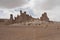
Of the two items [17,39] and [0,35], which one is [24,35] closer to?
[17,39]

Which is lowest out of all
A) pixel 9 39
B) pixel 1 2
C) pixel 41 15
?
pixel 9 39

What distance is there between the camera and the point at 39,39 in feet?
3.25

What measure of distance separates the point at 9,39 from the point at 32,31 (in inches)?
8.1

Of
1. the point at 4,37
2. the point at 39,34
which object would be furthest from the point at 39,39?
the point at 4,37

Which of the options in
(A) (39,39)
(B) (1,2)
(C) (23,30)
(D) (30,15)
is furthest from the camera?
(D) (30,15)

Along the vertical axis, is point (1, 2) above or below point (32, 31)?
above

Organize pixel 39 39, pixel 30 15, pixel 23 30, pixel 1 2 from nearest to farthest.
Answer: pixel 39 39
pixel 23 30
pixel 1 2
pixel 30 15

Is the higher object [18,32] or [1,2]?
[1,2]

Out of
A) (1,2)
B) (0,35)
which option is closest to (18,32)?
(0,35)

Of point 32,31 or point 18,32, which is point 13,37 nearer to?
point 18,32

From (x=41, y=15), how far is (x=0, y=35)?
141 centimetres

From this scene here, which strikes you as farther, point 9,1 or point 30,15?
point 30,15

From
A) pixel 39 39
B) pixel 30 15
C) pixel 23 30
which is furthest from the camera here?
pixel 30 15

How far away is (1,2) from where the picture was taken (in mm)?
2055
